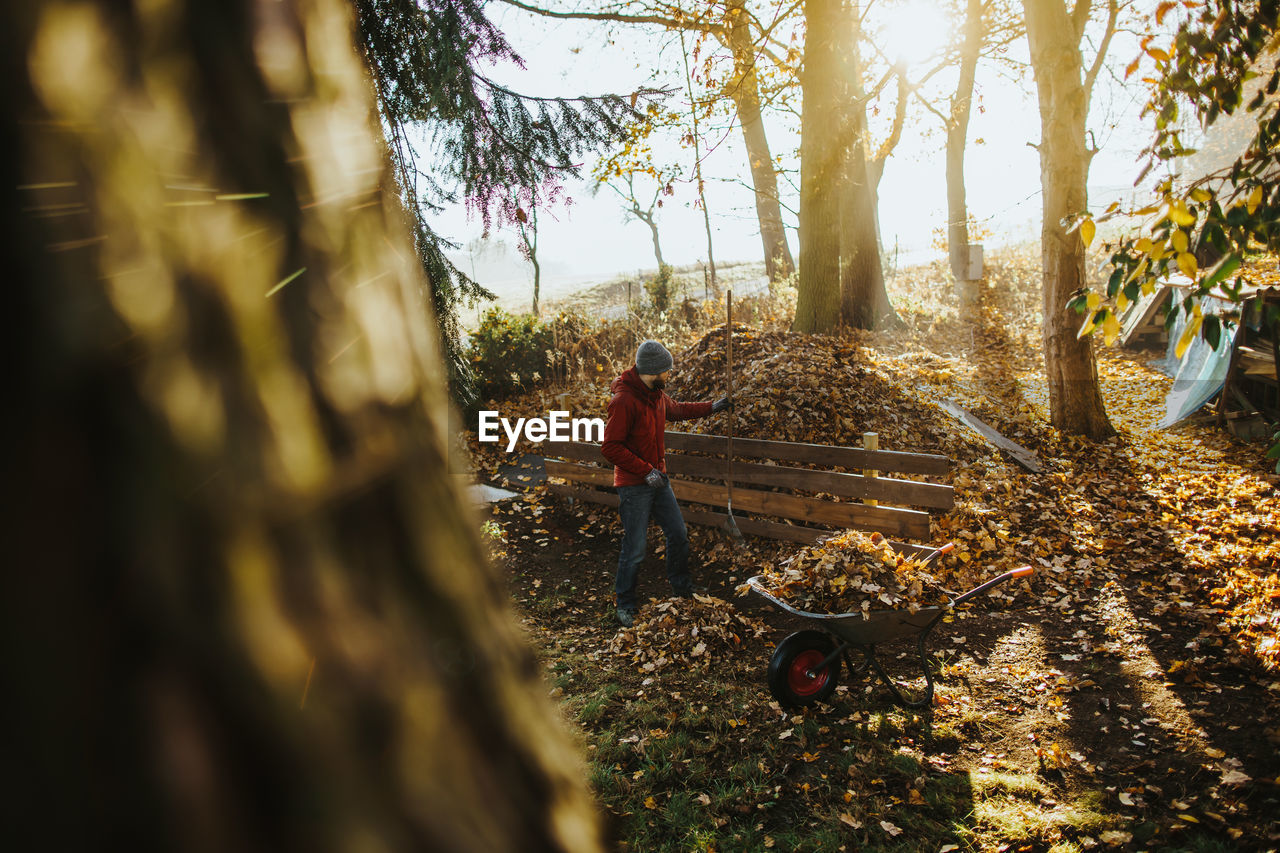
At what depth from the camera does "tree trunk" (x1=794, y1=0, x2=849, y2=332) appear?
32.1ft

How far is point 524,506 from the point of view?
28.1 feet

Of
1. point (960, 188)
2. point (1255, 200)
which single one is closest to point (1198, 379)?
point (1255, 200)

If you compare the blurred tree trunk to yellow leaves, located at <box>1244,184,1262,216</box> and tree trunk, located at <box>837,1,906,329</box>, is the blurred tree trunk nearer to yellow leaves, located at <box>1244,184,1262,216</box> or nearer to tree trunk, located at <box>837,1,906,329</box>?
tree trunk, located at <box>837,1,906,329</box>

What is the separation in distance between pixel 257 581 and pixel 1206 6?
3.47 meters

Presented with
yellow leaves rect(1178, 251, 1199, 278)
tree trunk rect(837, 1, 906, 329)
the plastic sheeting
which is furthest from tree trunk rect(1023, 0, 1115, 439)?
yellow leaves rect(1178, 251, 1199, 278)

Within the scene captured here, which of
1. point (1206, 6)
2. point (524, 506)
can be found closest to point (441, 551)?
point (1206, 6)

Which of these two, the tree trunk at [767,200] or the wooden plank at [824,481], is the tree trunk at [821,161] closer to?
the tree trunk at [767,200]

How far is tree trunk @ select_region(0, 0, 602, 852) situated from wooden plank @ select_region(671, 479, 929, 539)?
5608 mm

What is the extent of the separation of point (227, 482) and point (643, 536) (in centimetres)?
540

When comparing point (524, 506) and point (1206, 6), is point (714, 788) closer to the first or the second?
point (1206, 6)

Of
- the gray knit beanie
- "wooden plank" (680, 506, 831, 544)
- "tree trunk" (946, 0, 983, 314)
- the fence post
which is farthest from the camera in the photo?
"tree trunk" (946, 0, 983, 314)

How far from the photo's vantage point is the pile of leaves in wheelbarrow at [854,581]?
13.7ft

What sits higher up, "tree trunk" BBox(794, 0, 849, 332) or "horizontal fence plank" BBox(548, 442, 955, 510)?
"tree trunk" BBox(794, 0, 849, 332)

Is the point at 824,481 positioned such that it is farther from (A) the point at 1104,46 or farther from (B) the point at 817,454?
(A) the point at 1104,46
